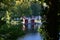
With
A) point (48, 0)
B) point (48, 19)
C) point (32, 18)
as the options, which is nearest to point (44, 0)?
point (48, 0)

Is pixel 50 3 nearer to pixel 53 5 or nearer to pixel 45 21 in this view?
pixel 53 5

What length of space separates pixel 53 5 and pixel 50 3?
6 cm

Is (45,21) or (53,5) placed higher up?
(53,5)

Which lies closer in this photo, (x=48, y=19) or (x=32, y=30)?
(x=48, y=19)

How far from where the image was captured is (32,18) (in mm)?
6547

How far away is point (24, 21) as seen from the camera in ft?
21.9

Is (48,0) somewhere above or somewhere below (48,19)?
above

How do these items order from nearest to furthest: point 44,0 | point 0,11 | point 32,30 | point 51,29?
point 51,29
point 44,0
point 0,11
point 32,30

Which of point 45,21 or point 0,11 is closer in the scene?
point 45,21

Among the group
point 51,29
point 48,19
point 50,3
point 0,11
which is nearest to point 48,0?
point 50,3

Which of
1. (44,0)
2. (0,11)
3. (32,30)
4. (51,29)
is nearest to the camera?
(51,29)

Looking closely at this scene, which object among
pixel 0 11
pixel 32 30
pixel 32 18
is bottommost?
pixel 32 30

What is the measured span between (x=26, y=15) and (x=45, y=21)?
3997 millimetres

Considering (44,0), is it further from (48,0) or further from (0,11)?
(0,11)
